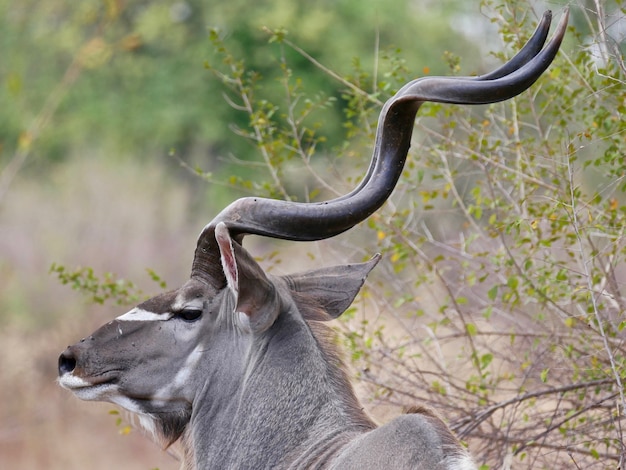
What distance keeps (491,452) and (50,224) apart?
12808mm

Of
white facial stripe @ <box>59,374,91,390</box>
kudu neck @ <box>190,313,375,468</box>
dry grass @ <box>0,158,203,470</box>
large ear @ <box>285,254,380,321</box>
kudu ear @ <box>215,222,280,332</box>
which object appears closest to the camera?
kudu ear @ <box>215,222,280,332</box>

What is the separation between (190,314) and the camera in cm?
413

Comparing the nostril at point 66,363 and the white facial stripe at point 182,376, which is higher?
the nostril at point 66,363

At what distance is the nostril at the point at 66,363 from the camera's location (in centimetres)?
406

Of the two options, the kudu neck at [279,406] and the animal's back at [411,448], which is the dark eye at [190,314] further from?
the animal's back at [411,448]

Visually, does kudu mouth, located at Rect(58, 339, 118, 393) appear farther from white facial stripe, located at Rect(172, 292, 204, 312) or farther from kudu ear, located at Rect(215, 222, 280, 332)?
kudu ear, located at Rect(215, 222, 280, 332)

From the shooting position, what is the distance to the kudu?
3.75 m

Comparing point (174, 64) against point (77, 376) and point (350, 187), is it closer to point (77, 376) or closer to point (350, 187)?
point (350, 187)

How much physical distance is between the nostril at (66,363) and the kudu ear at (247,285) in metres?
0.67

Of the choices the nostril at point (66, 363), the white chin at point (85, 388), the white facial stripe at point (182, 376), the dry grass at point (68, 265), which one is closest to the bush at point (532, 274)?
the white facial stripe at point (182, 376)

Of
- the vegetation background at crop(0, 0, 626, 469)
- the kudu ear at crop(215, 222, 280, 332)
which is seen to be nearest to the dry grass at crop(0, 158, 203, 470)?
the vegetation background at crop(0, 0, 626, 469)

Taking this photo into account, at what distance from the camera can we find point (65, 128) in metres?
23.0

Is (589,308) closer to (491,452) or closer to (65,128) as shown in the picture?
(491,452)

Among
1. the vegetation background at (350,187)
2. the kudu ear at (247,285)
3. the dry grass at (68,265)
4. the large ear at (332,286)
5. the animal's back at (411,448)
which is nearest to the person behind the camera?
the animal's back at (411,448)
